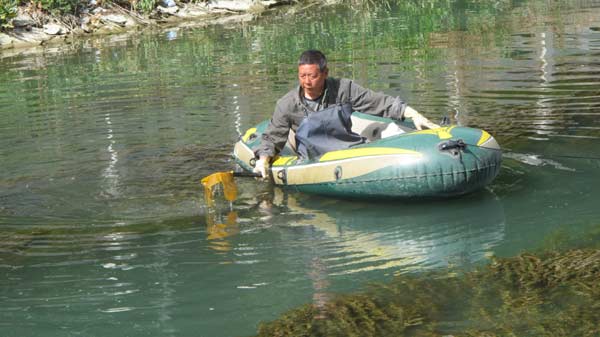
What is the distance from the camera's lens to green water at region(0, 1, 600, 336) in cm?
586

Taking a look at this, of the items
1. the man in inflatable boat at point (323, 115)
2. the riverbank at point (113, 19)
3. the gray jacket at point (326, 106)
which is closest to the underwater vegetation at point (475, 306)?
the man in inflatable boat at point (323, 115)

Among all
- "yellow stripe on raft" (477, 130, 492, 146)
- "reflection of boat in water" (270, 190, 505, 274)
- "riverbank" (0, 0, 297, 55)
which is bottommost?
"reflection of boat in water" (270, 190, 505, 274)

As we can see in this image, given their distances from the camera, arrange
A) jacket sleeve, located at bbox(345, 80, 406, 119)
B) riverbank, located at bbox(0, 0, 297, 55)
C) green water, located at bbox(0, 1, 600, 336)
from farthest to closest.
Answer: riverbank, located at bbox(0, 0, 297, 55) → jacket sleeve, located at bbox(345, 80, 406, 119) → green water, located at bbox(0, 1, 600, 336)

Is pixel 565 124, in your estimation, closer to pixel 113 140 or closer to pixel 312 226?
pixel 312 226

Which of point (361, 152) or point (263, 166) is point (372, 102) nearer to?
point (361, 152)

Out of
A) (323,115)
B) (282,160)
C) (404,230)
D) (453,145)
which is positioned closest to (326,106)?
(323,115)

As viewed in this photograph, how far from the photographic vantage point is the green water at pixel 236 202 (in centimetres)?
586

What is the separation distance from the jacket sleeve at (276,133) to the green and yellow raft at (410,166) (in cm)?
32

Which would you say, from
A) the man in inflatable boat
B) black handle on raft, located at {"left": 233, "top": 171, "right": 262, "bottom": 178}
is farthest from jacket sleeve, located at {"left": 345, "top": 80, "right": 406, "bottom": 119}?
black handle on raft, located at {"left": 233, "top": 171, "right": 262, "bottom": 178}

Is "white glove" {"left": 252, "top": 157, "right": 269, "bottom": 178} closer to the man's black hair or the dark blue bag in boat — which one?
the dark blue bag in boat

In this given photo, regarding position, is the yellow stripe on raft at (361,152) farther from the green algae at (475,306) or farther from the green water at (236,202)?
the green algae at (475,306)

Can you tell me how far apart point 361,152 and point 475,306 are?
7.86ft

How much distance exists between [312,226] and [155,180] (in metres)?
2.03

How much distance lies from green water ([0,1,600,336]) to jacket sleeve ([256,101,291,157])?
38 cm
